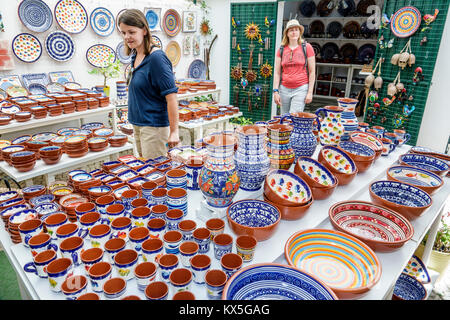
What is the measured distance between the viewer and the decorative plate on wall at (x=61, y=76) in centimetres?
371

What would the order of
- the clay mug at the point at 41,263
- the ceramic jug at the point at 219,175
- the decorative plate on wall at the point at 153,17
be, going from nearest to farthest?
1. the clay mug at the point at 41,263
2. the ceramic jug at the point at 219,175
3. the decorative plate on wall at the point at 153,17

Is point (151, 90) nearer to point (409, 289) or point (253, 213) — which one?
point (253, 213)

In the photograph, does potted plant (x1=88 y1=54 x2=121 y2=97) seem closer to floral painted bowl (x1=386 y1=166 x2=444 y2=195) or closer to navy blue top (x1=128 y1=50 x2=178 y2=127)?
navy blue top (x1=128 y1=50 x2=178 y2=127)

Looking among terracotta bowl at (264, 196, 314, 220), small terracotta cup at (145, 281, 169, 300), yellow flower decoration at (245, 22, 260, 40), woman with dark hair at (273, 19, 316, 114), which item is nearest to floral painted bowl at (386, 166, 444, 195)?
terracotta bowl at (264, 196, 314, 220)

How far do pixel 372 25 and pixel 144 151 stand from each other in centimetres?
622

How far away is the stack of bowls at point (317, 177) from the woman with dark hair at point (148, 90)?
0.99 m

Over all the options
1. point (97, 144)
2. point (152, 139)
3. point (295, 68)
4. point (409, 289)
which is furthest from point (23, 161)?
point (295, 68)

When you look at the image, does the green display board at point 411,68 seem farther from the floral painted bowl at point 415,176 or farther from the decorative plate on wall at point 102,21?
the decorative plate on wall at point 102,21

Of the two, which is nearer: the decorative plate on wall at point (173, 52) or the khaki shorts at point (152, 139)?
the khaki shorts at point (152, 139)

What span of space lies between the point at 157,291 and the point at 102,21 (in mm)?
4222

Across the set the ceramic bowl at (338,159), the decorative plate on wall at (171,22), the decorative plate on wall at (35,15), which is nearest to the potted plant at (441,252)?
the ceramic bowl at (338,159)
